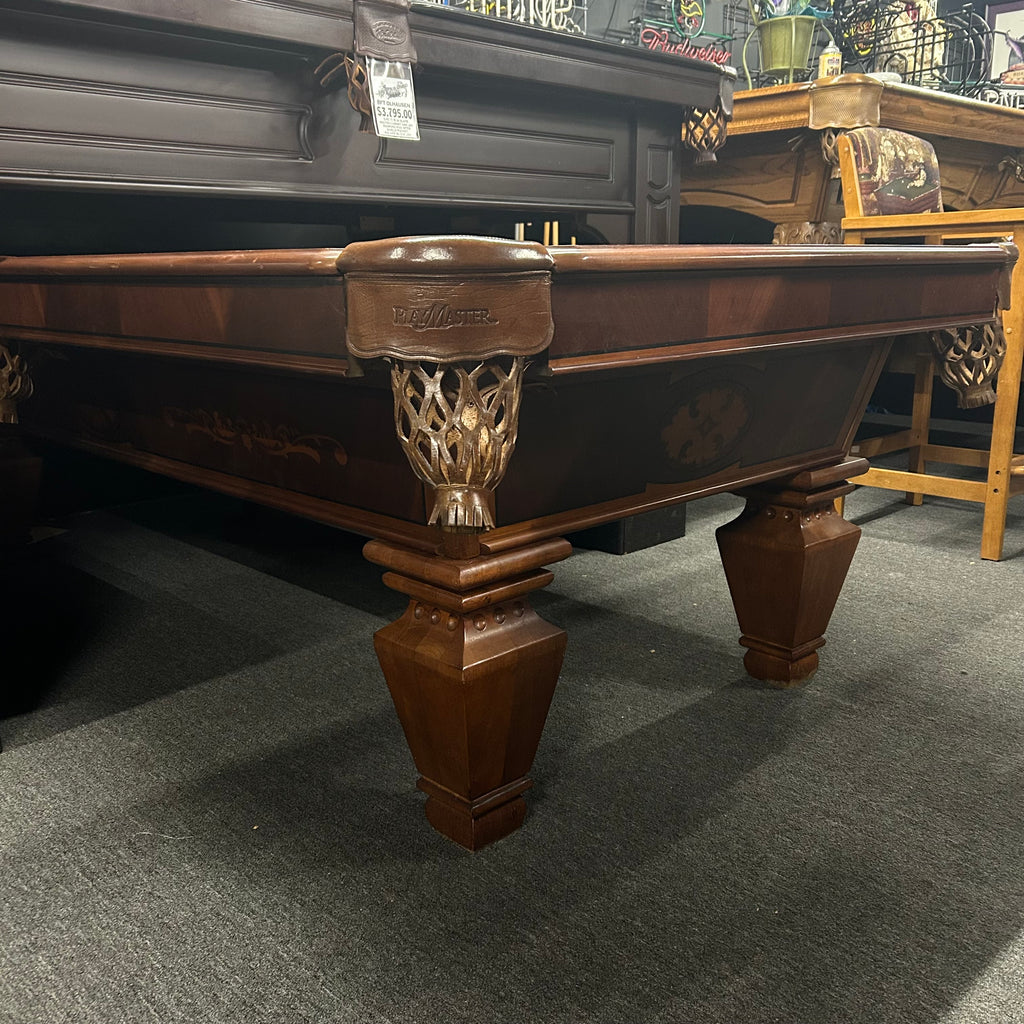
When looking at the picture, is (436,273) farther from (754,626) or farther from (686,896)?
(754,626)

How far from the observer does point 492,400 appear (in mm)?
962

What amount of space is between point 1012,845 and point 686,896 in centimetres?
47

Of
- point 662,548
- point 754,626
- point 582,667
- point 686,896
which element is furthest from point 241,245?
point 686,896

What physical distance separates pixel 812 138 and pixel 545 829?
2.48 metres

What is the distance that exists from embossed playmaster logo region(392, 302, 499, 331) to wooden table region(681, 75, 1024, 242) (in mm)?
2375

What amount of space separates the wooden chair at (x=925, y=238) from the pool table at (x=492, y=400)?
0.94 m

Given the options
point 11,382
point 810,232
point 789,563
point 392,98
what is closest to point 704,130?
point 810,232

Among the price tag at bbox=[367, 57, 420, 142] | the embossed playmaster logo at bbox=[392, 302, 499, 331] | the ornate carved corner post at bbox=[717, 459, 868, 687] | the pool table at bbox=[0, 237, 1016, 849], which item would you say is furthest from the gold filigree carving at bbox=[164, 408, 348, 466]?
the ornate carved corner post at bbox=[717, 459, 868, 687]

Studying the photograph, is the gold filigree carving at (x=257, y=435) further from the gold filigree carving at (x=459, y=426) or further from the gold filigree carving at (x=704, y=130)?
the gold filigree carving at (x=704, y=130)

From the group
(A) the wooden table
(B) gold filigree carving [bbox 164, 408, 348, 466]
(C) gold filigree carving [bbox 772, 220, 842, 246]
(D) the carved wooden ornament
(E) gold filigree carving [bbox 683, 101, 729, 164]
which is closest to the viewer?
(D) the carved wooden ornament

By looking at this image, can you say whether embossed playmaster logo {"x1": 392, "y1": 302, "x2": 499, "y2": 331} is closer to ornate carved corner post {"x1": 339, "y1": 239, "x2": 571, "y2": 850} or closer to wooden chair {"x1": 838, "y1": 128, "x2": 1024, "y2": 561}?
ornate carved corner post {"x1": 339, "y1": 239, "x2": 571, "y2": 850}

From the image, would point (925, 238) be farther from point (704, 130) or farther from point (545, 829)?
point (545, 829)

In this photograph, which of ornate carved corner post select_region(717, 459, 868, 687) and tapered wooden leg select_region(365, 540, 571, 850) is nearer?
tapered wooden leg select_region(365, 540, 571, 850)

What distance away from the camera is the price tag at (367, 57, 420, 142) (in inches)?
68.0
